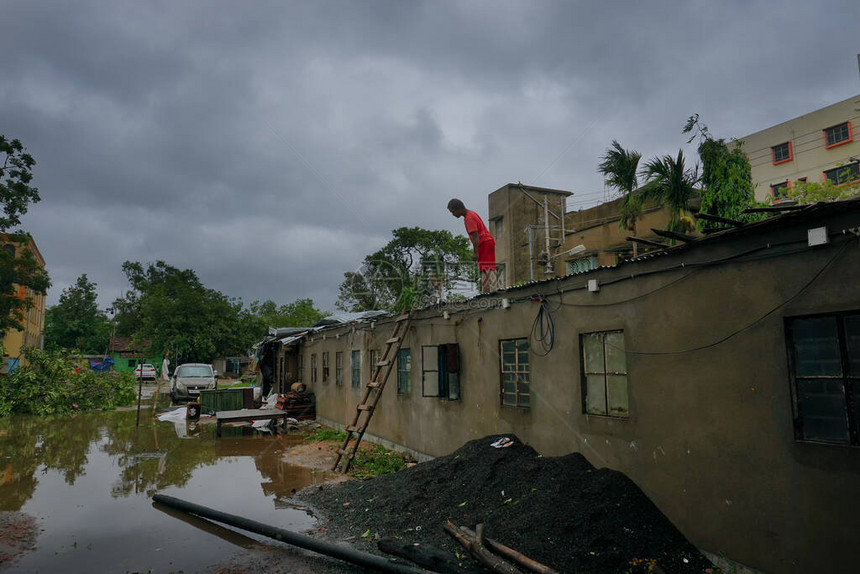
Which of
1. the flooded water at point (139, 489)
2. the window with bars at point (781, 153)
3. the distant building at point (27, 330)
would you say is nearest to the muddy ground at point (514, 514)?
the flooded water at point (139, 489)

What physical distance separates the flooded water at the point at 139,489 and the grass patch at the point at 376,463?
0.81 meters

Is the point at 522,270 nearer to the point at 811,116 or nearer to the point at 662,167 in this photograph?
the point at 662,167

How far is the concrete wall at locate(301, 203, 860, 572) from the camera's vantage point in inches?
167

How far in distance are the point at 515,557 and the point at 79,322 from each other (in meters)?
75.3

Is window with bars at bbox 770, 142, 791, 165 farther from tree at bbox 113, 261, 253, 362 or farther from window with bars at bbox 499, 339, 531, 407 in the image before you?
tree at bbox 113, 261, 253, 362

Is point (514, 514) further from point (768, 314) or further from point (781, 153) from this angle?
point (781, 153)

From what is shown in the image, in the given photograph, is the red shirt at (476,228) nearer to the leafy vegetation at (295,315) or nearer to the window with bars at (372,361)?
the window with bars at (372,361)

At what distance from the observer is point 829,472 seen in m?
4.17

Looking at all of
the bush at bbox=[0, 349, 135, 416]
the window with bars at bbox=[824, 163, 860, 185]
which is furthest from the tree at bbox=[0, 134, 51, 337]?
the window with bars at bbox=[824, 163, 860, 185]

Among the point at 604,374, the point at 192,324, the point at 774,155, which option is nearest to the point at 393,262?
the point at 192,324

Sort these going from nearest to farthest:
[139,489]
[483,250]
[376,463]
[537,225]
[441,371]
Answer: [483,250] < [139,489] < [441,371] < [376,463] < [537,225]

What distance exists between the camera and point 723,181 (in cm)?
1449

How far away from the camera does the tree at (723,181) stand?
14250 millimetres

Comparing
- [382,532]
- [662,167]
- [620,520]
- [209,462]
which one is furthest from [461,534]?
[662,167]
